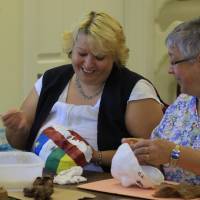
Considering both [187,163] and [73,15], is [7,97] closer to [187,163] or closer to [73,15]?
[73,15]

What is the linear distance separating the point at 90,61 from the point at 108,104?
17 cm

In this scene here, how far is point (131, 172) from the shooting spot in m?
1.38

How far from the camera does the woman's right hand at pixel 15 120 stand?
187 cm

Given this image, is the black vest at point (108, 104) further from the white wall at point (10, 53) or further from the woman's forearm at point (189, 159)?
the white wall at point (10, 53)

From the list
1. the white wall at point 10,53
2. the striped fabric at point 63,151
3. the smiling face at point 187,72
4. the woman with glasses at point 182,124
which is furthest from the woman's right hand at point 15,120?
the white wall at point 10,53

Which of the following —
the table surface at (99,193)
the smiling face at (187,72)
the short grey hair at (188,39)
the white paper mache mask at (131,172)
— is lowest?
the table surface at (99,193)

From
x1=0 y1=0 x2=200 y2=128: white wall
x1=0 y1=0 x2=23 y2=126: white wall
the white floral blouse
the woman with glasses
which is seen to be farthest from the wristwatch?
x1=0 y1=0 x2=23 y2=126: white wall

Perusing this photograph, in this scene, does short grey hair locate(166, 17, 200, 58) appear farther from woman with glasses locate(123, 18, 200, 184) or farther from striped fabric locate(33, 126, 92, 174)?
striped fabric locate(33, 126, 92, 174)

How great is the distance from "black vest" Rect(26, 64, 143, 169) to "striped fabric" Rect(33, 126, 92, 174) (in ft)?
0.77

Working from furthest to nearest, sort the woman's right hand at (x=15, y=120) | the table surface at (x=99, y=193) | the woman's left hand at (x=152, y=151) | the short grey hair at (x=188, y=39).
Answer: the woman's right hand at (x=15, y=120) < the short grey hair at (x=188, y=39) < the woman's left hand at (x=152, y=151) < the table surface at (x=99, y=193)

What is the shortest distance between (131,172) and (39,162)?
25 centimetres

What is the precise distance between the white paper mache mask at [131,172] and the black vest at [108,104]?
444 mm

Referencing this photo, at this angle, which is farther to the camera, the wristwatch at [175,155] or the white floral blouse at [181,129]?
the white floral blouse at [181,129]

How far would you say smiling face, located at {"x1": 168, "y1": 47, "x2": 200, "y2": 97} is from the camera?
5.18 feet
